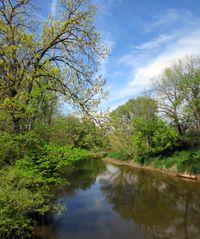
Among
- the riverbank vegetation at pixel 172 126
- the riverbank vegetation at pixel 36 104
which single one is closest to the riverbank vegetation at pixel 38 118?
the riverbank vegetation at pixel 36 104

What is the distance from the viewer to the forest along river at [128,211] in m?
11.4

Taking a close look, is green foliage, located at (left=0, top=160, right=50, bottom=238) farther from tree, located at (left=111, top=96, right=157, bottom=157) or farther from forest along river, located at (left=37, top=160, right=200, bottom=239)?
tree, located at (left=111, top=96, right=157, bottom=157)

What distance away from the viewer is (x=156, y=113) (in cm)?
2892

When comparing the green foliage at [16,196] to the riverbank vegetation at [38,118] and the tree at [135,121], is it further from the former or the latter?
the tree at [135,121]

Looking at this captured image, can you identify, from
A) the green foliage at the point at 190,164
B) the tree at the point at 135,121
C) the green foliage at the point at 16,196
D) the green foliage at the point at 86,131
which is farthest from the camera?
the tree at the point at 135,121

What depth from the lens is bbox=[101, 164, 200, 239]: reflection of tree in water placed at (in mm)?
11945

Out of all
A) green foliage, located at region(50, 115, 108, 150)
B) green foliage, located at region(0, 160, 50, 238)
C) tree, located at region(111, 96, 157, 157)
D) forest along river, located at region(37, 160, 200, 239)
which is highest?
tree, located at region(111, 96, 157, 157)

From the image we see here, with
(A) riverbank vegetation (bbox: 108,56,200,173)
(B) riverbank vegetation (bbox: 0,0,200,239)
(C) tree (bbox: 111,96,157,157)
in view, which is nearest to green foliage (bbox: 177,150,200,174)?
(A) riverbank vegetation (bbox: 108,56,200,173)

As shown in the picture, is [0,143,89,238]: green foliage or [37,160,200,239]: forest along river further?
[37,160,200,239]: forest along river

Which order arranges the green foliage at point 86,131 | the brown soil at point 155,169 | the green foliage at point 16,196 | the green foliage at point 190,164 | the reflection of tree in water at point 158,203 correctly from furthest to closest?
the green foliage at point 190,164 < the brown soil at point 155,169 < the reflection of tree in water at point 158,203 < the green foliage at point 86,131 < the green foliage at point 16,196

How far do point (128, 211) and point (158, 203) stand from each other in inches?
99.1

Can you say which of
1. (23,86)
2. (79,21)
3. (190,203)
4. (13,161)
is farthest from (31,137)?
(190,203)

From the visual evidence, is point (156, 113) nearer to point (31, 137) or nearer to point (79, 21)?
point (79, 21)

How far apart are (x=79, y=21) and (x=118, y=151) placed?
1230 inches
